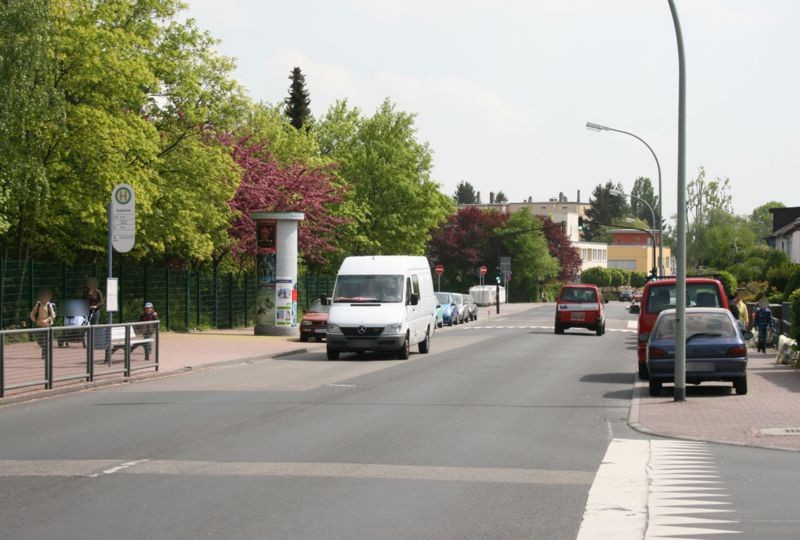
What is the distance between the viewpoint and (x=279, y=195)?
2063 inches

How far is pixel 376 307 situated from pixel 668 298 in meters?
7.56

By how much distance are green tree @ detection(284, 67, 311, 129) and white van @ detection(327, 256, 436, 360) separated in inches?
2602

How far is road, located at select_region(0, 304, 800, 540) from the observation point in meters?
8.30

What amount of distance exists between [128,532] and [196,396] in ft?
36.1

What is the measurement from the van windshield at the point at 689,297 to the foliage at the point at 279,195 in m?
23.6

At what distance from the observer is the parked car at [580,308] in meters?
44.6

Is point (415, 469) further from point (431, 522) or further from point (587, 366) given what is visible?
point (587, 366)

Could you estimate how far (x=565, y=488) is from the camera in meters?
9.98

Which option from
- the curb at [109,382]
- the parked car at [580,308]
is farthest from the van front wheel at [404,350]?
the parked car at [580,308]

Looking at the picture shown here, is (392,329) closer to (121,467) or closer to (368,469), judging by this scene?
(368,469)

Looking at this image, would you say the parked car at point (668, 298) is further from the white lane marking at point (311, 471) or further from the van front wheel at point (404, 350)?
the white lane marking at point (311, 471)

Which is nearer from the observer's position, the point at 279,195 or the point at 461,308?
A: the point at 279,195

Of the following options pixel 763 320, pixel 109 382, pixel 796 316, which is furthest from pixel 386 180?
pixel 109 382

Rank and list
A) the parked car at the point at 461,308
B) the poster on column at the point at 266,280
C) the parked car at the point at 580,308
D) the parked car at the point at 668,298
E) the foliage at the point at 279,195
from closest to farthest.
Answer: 1. the parked car at the point at 668,298
2. the poster on column at the point at 266,280
3. the parked car at the point at 580,308
4. the foliage at the point at 279,195
5. the parked car at the point at 461,308
